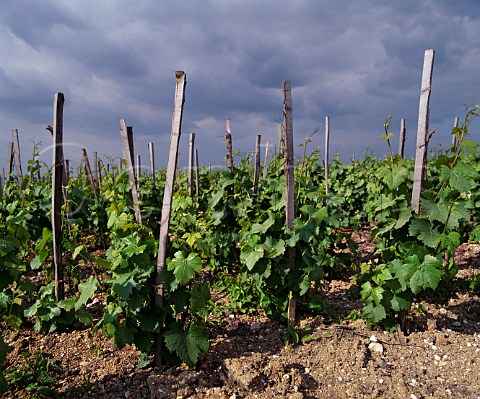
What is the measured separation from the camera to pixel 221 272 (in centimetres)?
524

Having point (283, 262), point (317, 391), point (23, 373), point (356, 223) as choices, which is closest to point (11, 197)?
point (23, 373)

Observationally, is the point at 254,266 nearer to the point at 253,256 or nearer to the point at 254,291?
the point at 253,256

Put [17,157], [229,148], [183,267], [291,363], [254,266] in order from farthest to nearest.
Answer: [17,157] < [229,148] < [254,266] < [291,363] < [183,267]

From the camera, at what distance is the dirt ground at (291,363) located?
8.92 feet

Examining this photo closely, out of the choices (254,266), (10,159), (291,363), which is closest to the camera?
(291,363)

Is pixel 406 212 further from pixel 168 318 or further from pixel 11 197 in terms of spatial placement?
pixel 11 197

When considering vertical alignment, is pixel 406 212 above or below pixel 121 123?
below

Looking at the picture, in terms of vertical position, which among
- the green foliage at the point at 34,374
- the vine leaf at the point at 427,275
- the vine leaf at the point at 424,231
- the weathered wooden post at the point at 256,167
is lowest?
the green foliage at the point at 34,374

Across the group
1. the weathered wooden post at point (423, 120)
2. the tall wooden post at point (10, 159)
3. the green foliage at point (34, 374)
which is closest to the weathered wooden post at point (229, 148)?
the weathered wooden post at point (423, 120)

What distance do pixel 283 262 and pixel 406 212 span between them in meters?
1.19

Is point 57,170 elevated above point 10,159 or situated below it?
below

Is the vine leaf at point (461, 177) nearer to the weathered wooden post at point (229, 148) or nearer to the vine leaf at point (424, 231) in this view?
the vine leaf at point (424, 231)

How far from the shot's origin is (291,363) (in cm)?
305

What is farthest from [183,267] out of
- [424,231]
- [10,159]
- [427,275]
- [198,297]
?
[10,159]
